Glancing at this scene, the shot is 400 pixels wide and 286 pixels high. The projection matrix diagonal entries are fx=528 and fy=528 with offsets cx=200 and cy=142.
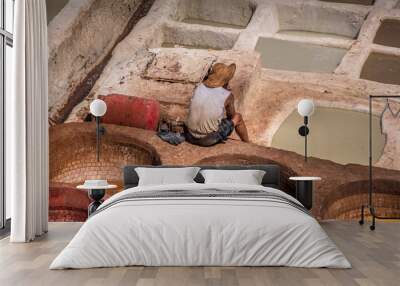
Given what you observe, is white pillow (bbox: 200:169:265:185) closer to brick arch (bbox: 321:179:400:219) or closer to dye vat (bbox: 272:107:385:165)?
dye vat (bbox: 272:107:385:165)

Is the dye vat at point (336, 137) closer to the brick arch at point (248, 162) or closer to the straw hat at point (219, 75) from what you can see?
the brick arch at point (248, 162)

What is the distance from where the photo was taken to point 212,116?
683 cm

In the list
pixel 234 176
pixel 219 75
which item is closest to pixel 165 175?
pixel 234 176

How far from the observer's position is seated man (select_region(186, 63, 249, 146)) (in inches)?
268

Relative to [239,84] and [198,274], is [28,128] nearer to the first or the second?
[198,274]

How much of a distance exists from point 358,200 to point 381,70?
5.74 feet

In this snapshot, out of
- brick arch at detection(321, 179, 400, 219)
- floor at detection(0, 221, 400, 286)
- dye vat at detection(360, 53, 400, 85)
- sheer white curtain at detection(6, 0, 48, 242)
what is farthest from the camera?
dye vat at detection(360, 53, 400, 85)

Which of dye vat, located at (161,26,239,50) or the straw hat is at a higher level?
dye vat, located at (161,26,239,50)

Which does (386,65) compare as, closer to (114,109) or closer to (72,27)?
(114,109)

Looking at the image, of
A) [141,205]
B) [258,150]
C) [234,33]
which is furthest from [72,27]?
[141,205]

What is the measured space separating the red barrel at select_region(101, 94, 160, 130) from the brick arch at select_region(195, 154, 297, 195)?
835mm

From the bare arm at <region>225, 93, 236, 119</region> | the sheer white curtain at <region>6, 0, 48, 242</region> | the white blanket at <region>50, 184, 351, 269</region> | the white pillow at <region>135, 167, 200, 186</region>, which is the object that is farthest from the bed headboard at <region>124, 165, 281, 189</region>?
the white blanket at <region>50, 184, 351, 269</region>

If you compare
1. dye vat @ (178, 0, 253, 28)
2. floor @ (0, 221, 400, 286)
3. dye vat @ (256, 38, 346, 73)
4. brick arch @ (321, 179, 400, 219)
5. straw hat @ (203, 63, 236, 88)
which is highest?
dye vat @ (178, 0, 253, 28)

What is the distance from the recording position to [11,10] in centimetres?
629
